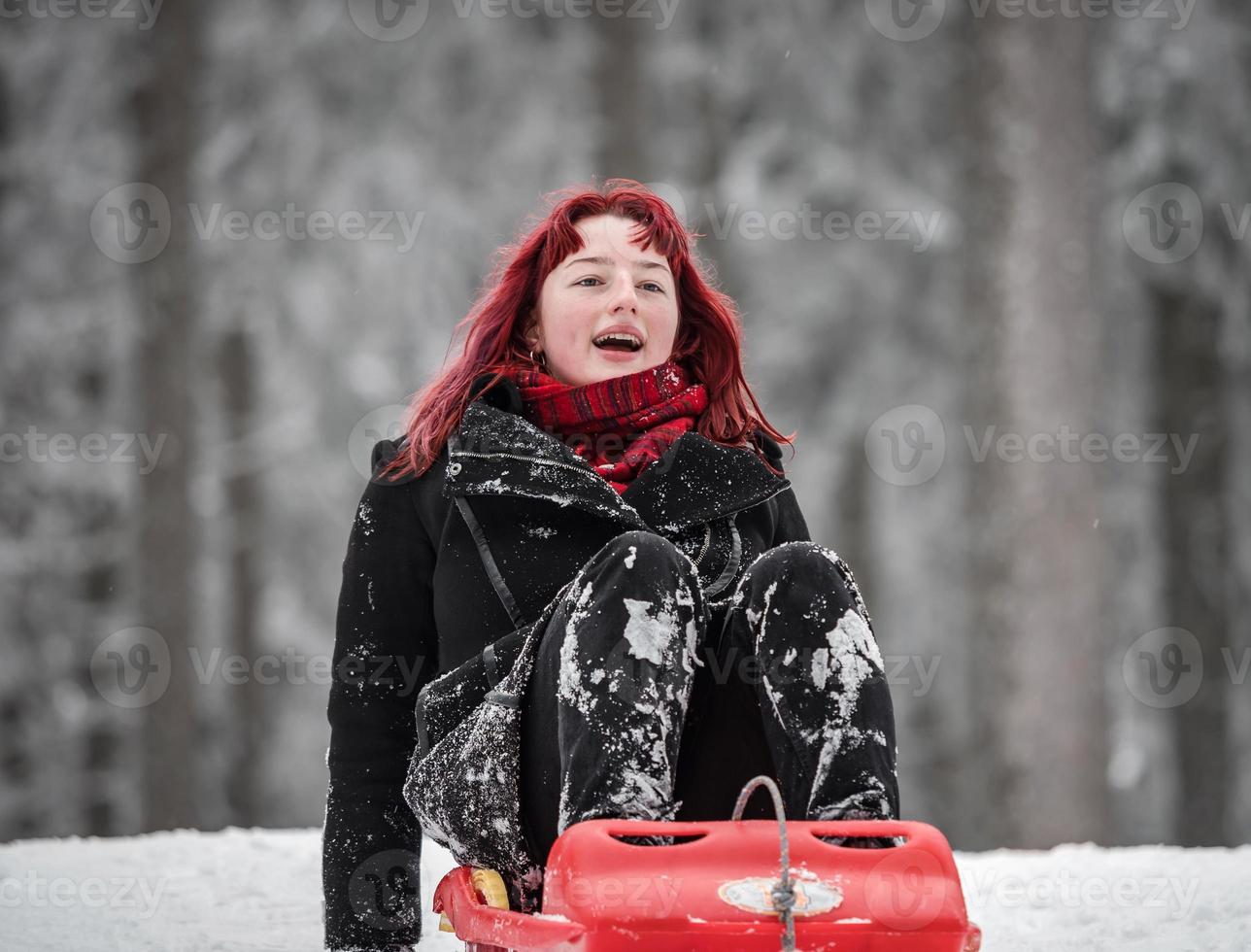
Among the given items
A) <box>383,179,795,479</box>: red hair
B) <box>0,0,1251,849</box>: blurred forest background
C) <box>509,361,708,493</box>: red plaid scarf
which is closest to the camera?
<box>509,361,708,493</box>: red plaid scarf

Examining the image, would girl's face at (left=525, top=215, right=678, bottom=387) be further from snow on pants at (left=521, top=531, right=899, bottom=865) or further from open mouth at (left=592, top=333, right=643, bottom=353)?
snow on pants at (left=521, top=531, right=899, bottom=865)

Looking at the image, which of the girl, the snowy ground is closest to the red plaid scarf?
the girl

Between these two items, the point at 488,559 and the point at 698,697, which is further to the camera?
the point at 488,559

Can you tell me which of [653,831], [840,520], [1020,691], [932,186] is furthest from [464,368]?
[840,520]

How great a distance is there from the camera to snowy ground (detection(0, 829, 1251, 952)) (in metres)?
3.34

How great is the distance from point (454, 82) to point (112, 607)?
229 inches

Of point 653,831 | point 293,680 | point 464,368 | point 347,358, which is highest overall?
point 347,358

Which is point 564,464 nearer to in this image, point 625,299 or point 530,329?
point 625,299

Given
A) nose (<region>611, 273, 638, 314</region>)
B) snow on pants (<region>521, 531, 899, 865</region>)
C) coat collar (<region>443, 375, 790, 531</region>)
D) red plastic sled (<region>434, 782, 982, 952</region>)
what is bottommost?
red plastic sled (<region>434, 782, 982, 952</region>)

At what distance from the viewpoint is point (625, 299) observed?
10.5 feet

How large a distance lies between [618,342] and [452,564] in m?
0.66

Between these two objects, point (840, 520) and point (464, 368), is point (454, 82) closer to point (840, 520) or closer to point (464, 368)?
point (840, 520)

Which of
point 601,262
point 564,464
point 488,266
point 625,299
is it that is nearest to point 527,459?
point 564,464

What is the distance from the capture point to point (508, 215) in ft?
34.6
